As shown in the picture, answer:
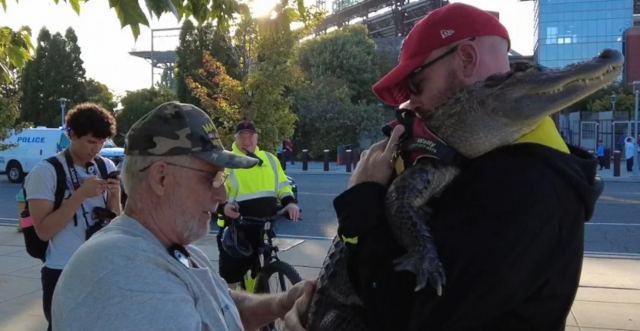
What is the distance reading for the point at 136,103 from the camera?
43906mm

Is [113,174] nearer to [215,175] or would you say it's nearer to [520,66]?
[215,175]

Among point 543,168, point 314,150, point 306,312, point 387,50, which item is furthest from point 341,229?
point 387,50

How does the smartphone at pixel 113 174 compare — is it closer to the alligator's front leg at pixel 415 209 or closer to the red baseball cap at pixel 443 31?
the red baseball cap at pixel 443 31

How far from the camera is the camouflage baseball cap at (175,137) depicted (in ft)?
5.51

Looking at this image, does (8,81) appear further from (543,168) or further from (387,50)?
(387,50)

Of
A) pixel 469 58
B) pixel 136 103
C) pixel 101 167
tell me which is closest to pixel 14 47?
pixel 101 167

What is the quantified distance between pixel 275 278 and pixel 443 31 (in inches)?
144

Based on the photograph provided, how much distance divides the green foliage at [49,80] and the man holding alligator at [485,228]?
47428 millimetres

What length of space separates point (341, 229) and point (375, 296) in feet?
0.63

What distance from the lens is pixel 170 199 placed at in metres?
1.71

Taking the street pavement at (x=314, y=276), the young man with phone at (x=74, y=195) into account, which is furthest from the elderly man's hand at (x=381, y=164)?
the street pavement at (x=314, y=276)

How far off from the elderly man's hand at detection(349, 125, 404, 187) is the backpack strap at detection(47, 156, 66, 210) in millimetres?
2488

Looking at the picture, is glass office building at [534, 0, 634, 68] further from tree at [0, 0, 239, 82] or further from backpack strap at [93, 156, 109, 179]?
backpack strap at [93, 156, 109, 179]

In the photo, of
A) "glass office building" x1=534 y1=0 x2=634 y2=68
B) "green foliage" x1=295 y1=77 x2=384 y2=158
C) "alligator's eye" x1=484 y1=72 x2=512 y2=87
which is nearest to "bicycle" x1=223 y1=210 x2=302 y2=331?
"alligator's eye" x1=484 y1=72 x2=512 y2=87
